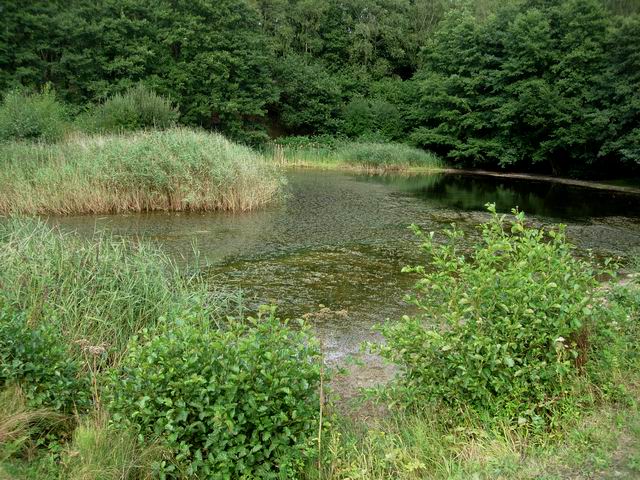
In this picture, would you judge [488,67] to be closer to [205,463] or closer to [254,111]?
[254,111]

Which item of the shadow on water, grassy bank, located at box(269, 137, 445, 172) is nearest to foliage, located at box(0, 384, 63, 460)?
the shadow on water

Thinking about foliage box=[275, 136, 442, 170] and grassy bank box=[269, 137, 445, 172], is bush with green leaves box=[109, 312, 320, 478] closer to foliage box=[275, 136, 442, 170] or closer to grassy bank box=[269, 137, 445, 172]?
grassy bank box=[269, 137, 445, 172]

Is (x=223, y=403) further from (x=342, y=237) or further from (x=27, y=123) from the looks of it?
(x=27, y=123)

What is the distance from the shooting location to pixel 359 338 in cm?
604

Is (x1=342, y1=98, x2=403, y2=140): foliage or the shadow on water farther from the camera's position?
(x1=342, y1=98, x2=403, y2=140): foliage

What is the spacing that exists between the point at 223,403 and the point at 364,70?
44800mm

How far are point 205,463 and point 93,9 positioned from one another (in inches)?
1467

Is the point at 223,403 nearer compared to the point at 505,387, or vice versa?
the point at 223,403

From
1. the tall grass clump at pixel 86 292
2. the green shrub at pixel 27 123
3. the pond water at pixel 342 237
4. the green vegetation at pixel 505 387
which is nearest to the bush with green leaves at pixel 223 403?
the green vegetation at pixel 505 387

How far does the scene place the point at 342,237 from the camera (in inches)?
454

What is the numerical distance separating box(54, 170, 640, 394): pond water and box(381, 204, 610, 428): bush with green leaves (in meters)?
1.21

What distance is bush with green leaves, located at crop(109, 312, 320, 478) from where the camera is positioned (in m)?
3.04

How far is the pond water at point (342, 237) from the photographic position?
7.11 m

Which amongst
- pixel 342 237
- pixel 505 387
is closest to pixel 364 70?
pixel 342 237
